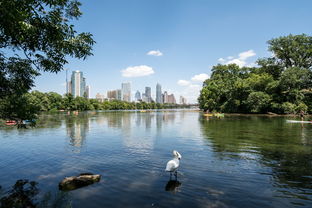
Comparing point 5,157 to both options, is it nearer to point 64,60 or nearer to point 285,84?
point 64,60

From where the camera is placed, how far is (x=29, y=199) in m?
9.45

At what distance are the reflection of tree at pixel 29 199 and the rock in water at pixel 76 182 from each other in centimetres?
50

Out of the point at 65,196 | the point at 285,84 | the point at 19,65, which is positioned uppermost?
the point at 285,84

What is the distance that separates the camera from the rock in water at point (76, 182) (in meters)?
10.6

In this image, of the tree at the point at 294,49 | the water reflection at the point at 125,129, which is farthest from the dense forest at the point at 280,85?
the water reflection at the point at 125,129

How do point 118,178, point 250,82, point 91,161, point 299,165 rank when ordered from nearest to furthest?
point 118,178 < point 299,165 < point 91,161 < point 250,82

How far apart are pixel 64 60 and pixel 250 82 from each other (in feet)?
320

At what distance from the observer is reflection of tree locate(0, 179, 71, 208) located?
891 centimetres

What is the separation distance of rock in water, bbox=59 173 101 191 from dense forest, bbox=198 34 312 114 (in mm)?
84040

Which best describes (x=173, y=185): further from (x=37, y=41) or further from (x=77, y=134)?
(x=77, y=134)

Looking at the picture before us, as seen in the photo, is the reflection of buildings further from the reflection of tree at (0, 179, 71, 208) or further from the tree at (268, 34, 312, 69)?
the tree at (268, 34, 312, 69)

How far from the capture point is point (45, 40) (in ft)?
28.9

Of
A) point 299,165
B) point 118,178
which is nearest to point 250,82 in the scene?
point 299,165

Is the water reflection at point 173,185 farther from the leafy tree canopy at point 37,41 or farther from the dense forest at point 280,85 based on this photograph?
the dense forest at point 280,85
